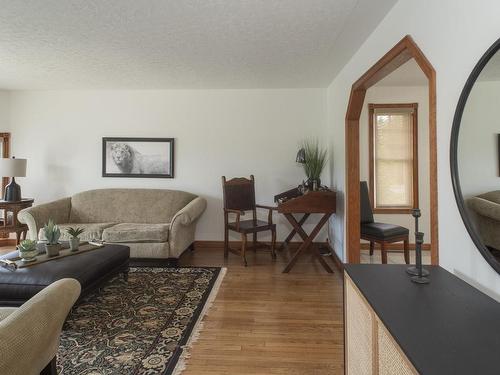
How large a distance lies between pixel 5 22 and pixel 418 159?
484 cm

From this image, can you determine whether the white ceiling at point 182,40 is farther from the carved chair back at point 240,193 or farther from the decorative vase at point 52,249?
the decorative vase at point 52,249

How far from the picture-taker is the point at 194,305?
252cm

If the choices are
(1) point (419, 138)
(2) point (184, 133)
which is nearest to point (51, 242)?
(2) point (184, 133)

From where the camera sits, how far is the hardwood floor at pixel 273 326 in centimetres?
177

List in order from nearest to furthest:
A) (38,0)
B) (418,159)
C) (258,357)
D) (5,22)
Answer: (258,357), (38,0), (5,22), (418,159)

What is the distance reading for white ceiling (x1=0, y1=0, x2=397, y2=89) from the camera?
7.23 feet

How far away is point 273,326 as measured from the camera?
2.20 metres

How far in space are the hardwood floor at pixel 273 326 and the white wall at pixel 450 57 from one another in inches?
36.6

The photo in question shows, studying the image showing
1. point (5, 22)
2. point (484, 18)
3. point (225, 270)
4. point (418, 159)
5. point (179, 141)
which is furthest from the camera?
point (179, 141)

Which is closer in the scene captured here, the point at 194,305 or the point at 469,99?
the point at 469,99

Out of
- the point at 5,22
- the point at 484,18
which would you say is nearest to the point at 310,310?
the point at 484,18

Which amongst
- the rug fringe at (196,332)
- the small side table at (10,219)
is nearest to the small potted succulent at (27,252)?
the rug fringe at (196,332)

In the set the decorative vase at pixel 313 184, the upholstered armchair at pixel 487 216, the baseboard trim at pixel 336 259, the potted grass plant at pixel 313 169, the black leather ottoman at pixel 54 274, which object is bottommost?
the baseboard trim at pixel 336 259

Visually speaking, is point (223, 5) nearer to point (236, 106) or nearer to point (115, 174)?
point (236, 106)
